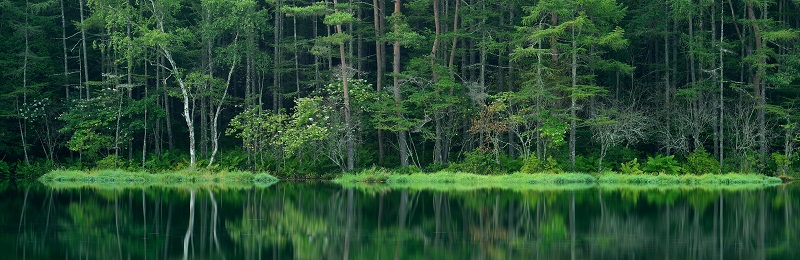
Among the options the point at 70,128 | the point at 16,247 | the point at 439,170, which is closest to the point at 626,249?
the point at 16,247

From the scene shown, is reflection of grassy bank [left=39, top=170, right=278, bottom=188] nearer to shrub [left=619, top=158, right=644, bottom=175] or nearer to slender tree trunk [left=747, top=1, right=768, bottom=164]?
shrub [left=619, top=158, right=644, bottom=175]

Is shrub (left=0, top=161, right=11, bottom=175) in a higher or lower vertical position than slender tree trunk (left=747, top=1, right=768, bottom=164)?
lower

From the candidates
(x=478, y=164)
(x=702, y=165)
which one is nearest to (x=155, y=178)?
(x=478, y=164)

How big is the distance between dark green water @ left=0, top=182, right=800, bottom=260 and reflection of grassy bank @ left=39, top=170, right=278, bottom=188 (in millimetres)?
7924

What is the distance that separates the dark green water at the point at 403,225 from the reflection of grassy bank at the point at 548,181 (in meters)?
4.70

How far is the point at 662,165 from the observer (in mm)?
42312

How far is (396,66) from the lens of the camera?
4519cm

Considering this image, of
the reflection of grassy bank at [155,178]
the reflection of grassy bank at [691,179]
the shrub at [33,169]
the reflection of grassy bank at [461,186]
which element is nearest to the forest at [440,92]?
the shrub at [33,169]

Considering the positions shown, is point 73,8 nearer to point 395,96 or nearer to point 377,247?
point 395,96

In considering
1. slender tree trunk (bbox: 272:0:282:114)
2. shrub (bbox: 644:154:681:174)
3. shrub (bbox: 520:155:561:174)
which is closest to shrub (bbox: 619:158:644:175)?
shrub (bbox: 644:154:681:174)

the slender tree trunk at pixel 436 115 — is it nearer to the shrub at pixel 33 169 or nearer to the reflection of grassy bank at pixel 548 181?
the reflection of grassy bank at pixel 548 181

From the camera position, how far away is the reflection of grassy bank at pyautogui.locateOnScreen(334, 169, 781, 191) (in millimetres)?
39000

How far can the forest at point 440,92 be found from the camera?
141ft

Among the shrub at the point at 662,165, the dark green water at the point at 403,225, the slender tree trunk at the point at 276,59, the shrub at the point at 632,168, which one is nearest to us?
the dark green water at the point at 403,225
